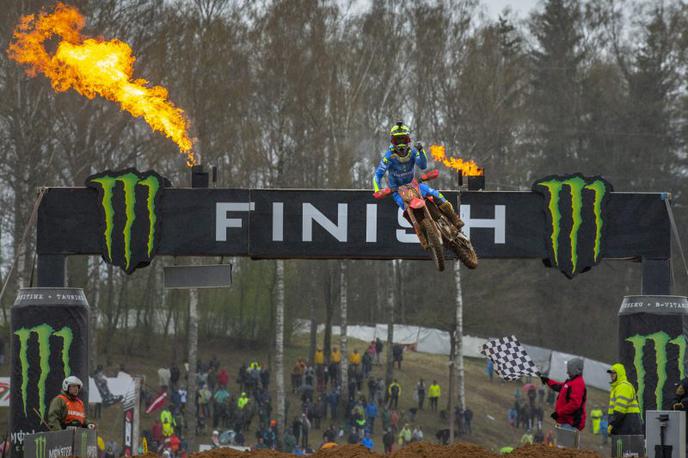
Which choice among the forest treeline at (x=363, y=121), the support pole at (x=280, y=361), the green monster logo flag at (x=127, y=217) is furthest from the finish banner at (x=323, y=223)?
the support pole at (x=280, y=361)

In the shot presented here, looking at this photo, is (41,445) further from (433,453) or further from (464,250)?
(464,250)

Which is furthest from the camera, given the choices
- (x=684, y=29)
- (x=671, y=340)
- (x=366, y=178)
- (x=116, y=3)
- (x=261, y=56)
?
(x=684, y=29)

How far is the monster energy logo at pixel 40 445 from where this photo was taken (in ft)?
43.5

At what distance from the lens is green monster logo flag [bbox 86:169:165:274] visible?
17609 millimetres

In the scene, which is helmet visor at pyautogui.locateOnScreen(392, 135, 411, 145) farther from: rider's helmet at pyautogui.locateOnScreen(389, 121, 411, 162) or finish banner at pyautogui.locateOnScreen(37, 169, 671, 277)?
finish banner at pyautogui.locateOnScreen(37, 169, 671, 277)

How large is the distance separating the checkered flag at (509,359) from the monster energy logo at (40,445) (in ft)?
18.7

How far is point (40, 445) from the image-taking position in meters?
13.3

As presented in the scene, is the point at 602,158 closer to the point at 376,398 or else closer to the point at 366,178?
the point at 366,178

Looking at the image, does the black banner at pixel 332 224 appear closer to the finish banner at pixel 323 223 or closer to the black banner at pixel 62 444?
the finish banner at pixel 323 223

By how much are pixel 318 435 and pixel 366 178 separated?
1132cm

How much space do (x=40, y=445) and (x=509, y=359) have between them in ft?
20.0

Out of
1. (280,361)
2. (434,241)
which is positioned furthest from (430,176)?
(280,361)

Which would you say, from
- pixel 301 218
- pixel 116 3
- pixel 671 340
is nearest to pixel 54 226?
pixel 301 218

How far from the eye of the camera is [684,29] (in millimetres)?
50031
